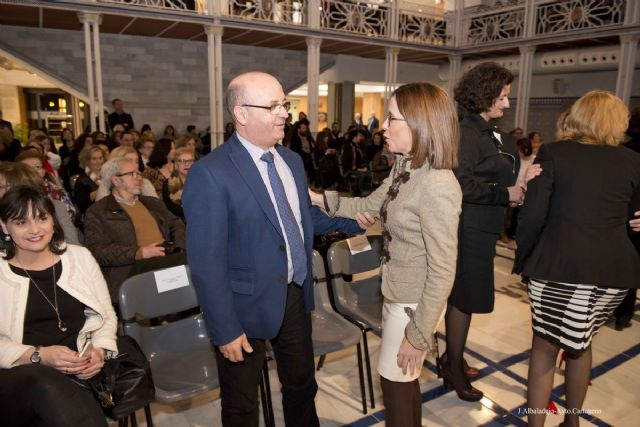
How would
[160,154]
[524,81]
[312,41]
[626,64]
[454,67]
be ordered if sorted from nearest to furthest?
[160,154]
[626,64]
[312,41]
[524,81]
[454,67]

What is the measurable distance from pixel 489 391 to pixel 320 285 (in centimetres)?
126

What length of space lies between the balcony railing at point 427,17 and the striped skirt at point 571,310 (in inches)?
355

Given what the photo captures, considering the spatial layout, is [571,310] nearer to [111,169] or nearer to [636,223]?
[636,223]

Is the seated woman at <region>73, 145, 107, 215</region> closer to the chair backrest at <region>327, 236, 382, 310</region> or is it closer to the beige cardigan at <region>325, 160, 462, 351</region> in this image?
the chair backrest at <region>327, 236, 382, 310</region>

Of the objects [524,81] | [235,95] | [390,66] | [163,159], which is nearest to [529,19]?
[524,81]

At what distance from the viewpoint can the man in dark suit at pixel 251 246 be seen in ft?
5.24

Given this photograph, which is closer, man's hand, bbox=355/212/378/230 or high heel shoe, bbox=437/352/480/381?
man's hand, bbox=355/212/378/230

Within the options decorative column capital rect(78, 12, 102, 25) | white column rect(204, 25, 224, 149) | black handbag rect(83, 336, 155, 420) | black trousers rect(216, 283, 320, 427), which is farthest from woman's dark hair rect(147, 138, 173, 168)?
decorative column capital rect(78, 12, 102, 25)

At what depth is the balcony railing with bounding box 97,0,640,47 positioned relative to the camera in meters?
9.79

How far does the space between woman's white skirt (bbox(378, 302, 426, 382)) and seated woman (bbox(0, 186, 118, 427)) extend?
3.73ft

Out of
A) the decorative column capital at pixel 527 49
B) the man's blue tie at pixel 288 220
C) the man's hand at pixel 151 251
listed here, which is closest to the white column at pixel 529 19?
the decorative column capital at pixel 527 49

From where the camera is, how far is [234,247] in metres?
1.69

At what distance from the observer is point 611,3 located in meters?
10.1

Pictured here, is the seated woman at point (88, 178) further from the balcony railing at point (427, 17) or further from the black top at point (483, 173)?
the balcony railing at point (427, 17)
